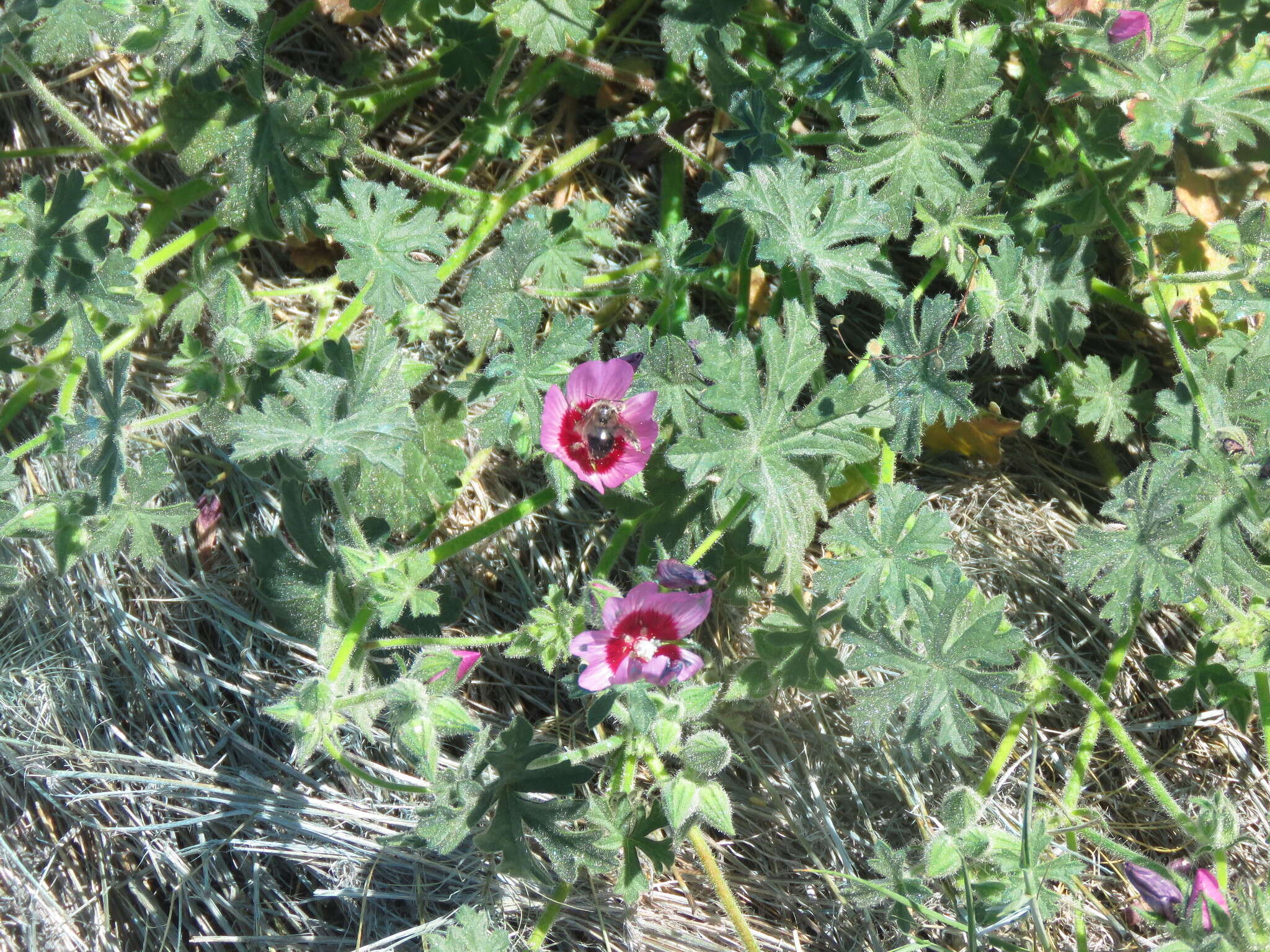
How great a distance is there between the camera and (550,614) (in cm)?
207

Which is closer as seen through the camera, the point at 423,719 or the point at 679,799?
the point at 423,719

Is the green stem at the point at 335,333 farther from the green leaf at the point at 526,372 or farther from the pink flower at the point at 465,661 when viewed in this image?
the pink flower at the point at 465,661

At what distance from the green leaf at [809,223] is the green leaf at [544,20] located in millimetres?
538

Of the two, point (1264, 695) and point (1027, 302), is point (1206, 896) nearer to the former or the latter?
point (1264, 695)

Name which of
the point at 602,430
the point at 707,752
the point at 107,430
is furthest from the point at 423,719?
the point at 107,430

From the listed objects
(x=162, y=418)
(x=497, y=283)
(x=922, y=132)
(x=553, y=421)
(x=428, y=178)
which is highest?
(x=922, y=132)

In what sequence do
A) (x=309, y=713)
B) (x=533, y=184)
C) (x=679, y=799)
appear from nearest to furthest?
(x=309, y=713), (x=679, y=799), (x=533, y=184)

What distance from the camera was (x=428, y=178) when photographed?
2463 mm

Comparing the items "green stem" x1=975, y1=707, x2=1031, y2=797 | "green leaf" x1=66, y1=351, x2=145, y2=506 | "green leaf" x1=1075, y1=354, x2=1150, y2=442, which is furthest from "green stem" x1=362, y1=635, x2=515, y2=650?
"green leaf" x1=1075, y1=354, x2=1150, y2=442

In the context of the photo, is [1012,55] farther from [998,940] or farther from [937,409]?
[998,940]

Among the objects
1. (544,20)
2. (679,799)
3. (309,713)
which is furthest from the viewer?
(544,20)

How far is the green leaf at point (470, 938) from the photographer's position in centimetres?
206

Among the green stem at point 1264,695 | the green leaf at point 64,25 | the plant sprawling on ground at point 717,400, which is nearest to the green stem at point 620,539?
the plant sprawling on ground at point 717,400

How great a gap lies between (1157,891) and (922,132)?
1623 millimetres
